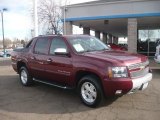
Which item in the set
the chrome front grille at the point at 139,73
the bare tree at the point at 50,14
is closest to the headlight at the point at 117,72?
the chrome front grille at the point at 139,73

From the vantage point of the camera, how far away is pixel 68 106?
22.6 ft

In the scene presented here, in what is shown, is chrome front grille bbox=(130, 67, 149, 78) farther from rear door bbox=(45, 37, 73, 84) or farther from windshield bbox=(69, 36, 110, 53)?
rear door bbox=(45, 37, 73, 84)

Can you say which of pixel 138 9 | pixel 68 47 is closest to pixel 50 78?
pixel 68 47

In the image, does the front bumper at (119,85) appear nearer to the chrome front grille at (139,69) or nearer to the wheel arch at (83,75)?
the chrome front grille at (139,69)

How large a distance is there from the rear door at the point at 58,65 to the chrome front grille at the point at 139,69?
1656 millimetres

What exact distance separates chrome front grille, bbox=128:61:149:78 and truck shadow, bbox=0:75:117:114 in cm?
108

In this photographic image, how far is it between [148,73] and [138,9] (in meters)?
13.4

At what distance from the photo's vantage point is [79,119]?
231 inches

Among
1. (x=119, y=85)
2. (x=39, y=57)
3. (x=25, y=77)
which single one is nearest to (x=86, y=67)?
(x=119, y=85)

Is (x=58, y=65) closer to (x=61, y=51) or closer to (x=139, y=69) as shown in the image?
(x=61, y=51)

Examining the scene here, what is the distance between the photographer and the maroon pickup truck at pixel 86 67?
20.3 feet

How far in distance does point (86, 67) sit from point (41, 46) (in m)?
2.50

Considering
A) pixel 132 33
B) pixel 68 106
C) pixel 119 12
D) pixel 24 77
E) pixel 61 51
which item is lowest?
pixel 68 106

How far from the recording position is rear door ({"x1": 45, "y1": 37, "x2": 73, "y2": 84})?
7.23 metres
